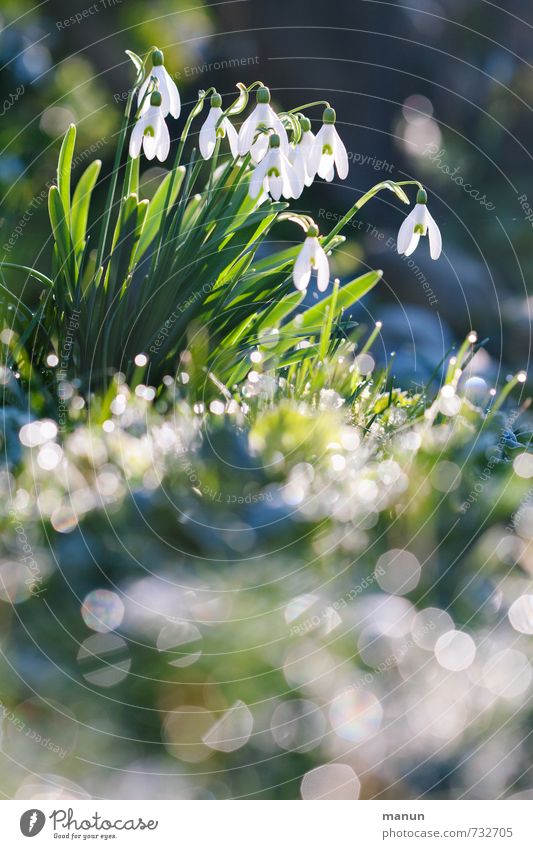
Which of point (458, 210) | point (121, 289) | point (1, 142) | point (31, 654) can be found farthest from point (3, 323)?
point (458, 210)

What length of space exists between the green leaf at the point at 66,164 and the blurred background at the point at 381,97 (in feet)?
2.50

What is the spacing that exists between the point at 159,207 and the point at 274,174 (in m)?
0.21

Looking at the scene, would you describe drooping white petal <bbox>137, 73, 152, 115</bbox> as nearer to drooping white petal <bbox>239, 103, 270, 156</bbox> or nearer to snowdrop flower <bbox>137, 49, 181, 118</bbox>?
snowdrop flower <bbox>137, 49, 181, 118</bbox>

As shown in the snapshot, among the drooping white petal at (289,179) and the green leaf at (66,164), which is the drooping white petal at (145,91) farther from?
the drooping white petal at (289,179)

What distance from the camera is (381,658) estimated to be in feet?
1.76

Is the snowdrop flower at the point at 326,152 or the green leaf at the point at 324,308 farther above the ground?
the snowdrop flower at the point at 326,152

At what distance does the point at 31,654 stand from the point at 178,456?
219mm

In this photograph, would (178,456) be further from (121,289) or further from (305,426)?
(121,289)

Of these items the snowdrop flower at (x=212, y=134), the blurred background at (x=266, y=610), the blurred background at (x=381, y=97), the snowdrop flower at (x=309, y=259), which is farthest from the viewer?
the blurred background at (x=381, y=97)

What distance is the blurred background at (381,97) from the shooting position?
1854mm
